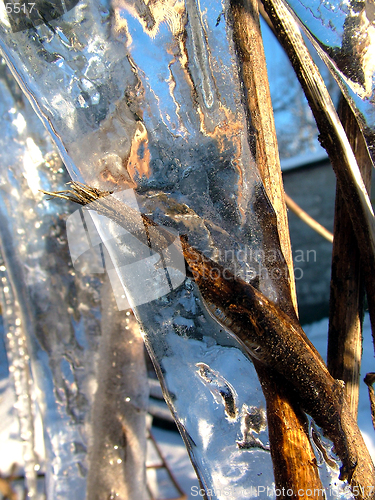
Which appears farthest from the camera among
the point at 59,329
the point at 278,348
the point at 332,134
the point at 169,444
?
the point at 169,444

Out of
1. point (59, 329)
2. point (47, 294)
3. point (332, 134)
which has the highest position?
point (332, 134)

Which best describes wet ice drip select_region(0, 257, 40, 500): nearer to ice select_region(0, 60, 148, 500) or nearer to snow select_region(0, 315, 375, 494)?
ice select_region(0, 60, 148, 500)

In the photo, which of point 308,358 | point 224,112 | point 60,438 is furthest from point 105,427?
point 224,112

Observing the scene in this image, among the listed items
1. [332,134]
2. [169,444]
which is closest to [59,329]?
[332,134]

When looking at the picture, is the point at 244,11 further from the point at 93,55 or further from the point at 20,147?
the point at 20,147

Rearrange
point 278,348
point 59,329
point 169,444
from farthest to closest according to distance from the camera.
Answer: point 169,444
point 59,329
point 278,348

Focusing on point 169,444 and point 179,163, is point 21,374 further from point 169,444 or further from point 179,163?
point 169,444

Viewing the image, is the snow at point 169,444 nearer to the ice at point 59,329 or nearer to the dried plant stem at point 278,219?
the ice at point 59,329
